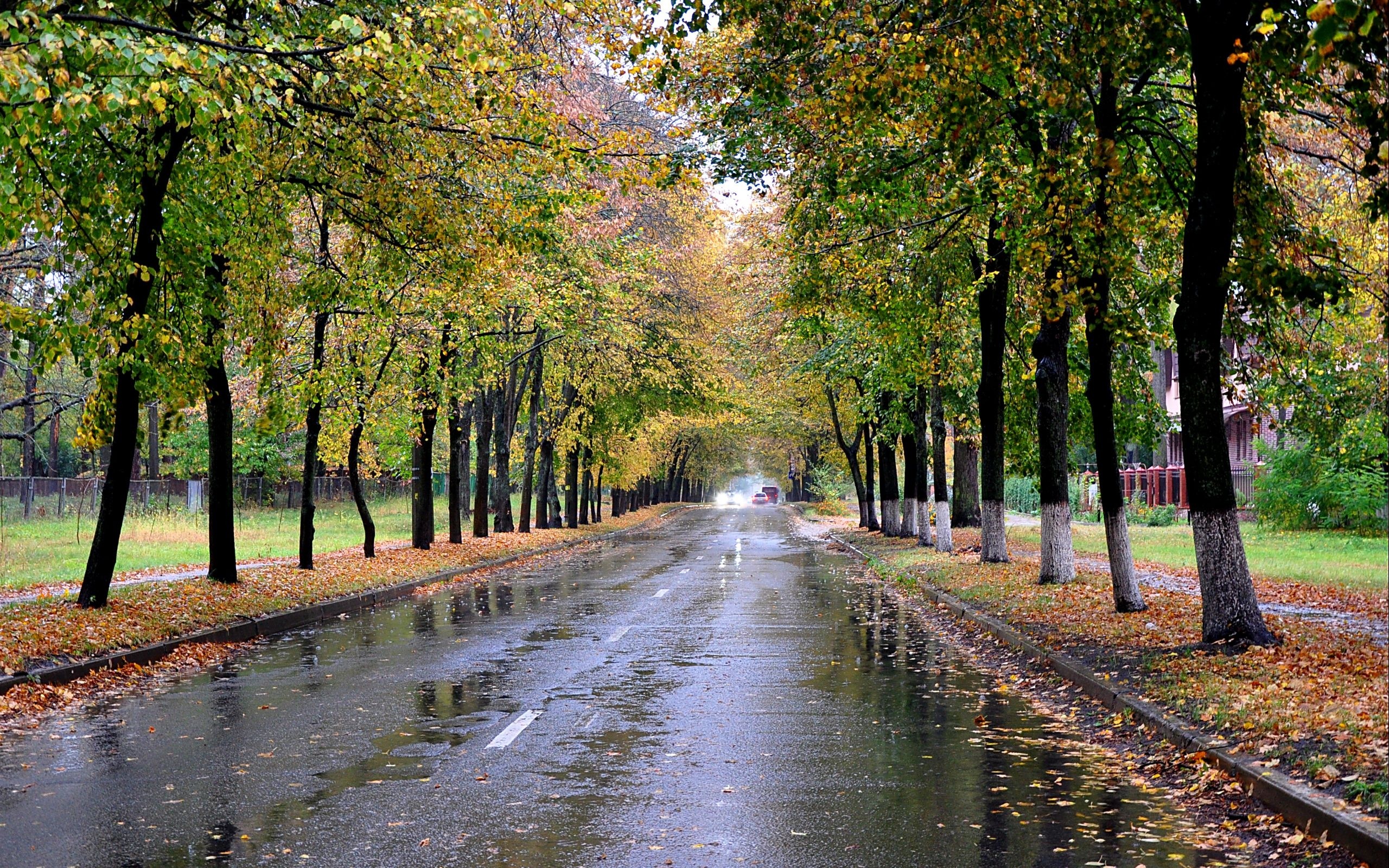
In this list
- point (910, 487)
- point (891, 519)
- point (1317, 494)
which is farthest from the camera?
point (891, 519)

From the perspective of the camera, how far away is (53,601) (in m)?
16.4

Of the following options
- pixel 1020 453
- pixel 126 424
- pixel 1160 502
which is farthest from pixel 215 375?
pixel 1160 502

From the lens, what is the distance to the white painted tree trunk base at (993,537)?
23.5 metres

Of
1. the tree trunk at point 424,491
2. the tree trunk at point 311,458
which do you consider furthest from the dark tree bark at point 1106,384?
the tree trunk at point 424,491

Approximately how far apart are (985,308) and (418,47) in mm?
13846

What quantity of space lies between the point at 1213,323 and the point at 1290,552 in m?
17.1

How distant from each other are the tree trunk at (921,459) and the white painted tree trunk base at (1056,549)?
1223 centimetres

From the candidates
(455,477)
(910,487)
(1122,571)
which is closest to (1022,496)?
(910,487)

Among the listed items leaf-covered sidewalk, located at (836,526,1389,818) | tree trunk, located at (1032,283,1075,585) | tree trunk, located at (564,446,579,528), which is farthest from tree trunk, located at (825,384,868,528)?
leaf-covered sidewalk, located at (836,526,1389,818)

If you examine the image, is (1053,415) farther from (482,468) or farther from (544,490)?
(544,490)

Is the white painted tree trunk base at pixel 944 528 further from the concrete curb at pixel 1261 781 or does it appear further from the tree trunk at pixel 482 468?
Result: the concrete curb at pixel 1261 781

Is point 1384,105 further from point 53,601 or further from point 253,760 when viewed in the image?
point 53,601

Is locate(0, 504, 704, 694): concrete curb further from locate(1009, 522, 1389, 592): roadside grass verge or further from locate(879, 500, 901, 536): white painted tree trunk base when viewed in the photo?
locate(879, 500, 901, 536): white painted tree trunk base

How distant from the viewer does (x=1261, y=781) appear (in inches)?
281
